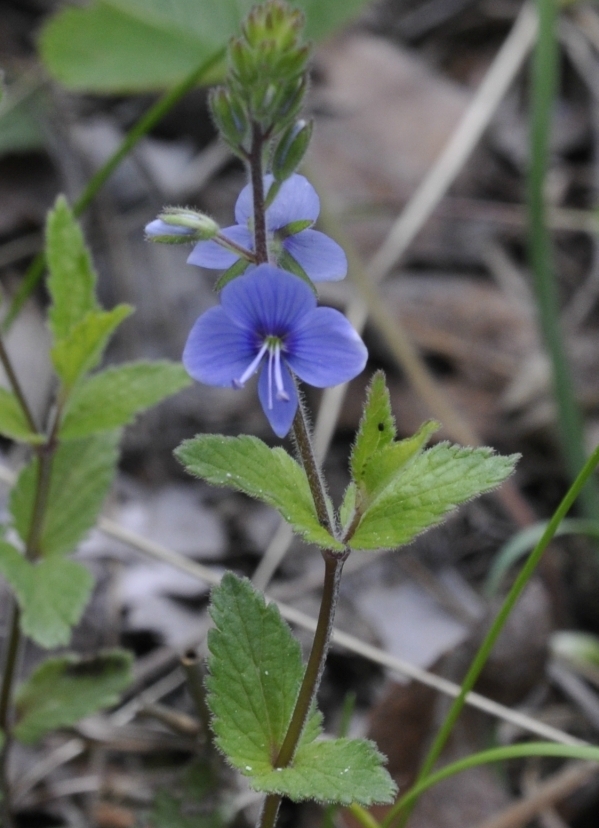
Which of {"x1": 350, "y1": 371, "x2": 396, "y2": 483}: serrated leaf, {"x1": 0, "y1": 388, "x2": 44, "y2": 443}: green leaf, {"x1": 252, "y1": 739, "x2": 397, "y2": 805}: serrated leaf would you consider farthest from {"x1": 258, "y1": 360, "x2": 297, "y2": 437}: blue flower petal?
{"x1": 0, "y1": 388, "x2": 44, "y2": 443}: green leaf

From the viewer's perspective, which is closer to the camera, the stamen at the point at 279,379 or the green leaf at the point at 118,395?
the stamen at the point at 279,379

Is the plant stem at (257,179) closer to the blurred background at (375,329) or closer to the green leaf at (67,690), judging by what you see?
the green leaf at (67,690)

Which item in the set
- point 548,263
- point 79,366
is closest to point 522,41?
point 548,263

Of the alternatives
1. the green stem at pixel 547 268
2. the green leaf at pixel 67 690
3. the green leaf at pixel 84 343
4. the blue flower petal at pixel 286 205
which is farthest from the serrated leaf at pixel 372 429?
the green stem at pixel 547 268

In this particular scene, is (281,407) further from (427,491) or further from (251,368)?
(427,491)

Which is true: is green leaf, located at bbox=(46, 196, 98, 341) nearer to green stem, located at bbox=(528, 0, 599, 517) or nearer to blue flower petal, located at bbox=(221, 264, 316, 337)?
blue flower petal, located at bbox=(221, 264, 316, 337)

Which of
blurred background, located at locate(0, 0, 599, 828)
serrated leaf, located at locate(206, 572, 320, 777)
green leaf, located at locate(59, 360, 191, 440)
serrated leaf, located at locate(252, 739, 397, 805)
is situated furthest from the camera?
blurred background, located at locate(0, 0, 599, 828)

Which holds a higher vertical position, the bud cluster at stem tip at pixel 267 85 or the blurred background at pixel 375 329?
the bud cluster at stem tip at pixel 267 85

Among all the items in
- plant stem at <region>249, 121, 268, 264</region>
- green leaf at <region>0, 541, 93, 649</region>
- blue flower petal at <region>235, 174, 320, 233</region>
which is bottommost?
green leaf at <region>0, 541, 93, 649</region>
